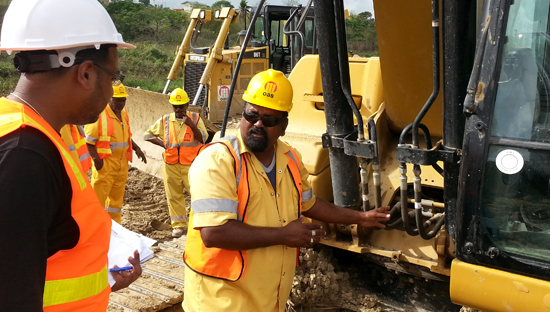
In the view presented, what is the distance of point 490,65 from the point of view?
215cm

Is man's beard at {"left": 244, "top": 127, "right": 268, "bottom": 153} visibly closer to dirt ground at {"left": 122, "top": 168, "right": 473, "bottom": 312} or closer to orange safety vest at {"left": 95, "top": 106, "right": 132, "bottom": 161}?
dirt ground at {"left": 122, "top": 168, "right": 473, "bottom": 312}

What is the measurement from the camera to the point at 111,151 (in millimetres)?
5801

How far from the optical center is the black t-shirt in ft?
3.74

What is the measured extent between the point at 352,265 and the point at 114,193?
325cm

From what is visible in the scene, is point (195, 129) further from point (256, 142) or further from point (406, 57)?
point (256, 142)

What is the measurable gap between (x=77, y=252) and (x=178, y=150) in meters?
5.38

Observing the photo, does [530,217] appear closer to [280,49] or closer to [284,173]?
[284,173]

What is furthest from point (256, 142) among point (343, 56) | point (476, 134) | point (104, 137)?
point (104, 137)

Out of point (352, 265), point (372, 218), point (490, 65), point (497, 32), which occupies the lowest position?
point (352, 265)

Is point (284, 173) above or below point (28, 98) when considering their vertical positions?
below

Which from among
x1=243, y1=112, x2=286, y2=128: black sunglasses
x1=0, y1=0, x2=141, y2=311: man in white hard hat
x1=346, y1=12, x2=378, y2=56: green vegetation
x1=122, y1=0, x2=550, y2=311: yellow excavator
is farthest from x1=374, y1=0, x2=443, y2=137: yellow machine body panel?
x1=346, y1=12, x2=378, y2=56: green vegetation

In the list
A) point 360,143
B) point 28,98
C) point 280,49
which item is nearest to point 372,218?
point 360,143

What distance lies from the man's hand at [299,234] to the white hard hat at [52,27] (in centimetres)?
127

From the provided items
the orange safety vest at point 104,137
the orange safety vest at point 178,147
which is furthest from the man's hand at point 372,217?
the orange safety vest at point 178,147
